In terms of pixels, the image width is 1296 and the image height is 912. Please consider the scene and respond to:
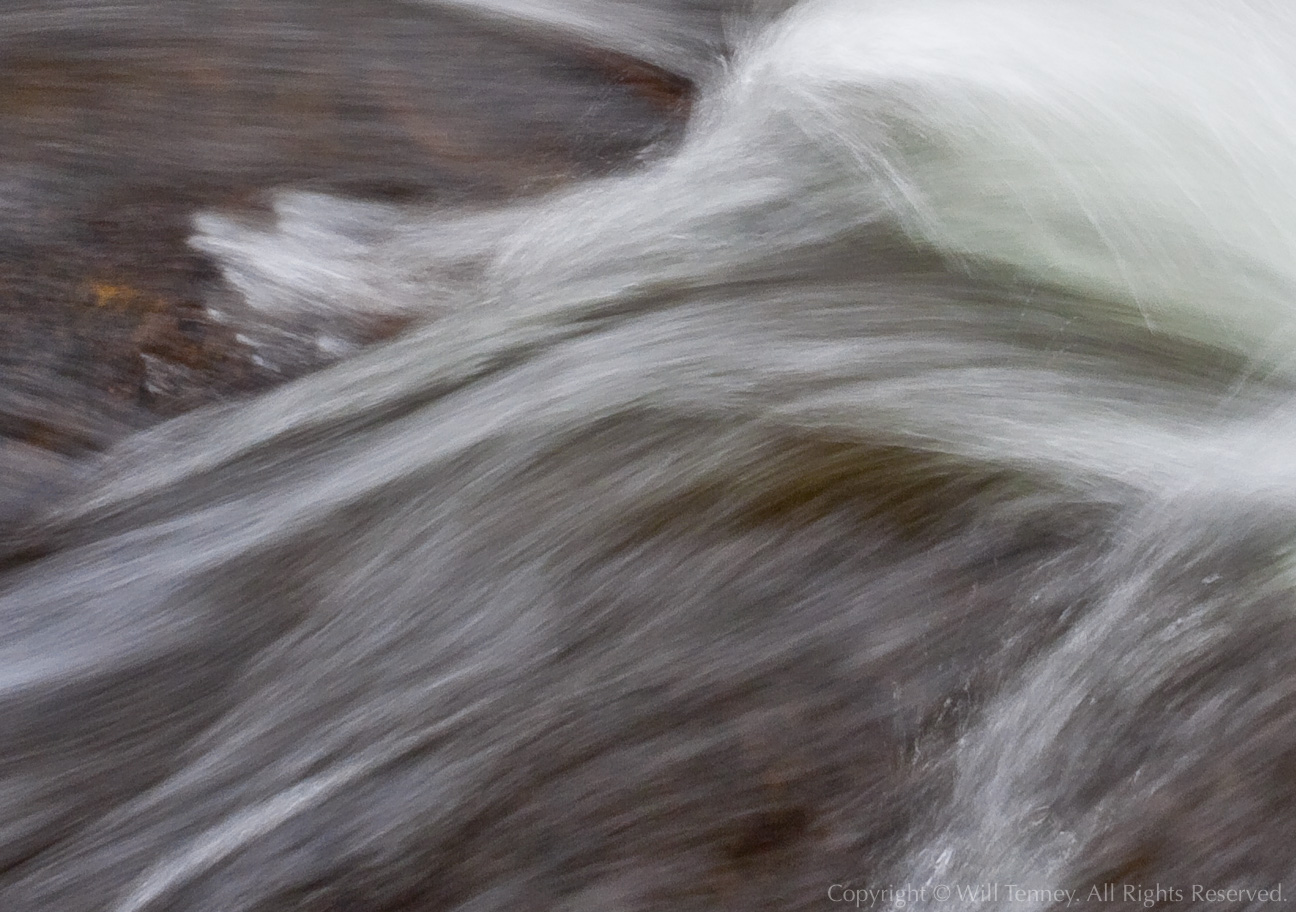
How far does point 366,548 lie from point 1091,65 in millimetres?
1248

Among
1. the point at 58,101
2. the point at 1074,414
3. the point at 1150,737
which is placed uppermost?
the point at 58,101

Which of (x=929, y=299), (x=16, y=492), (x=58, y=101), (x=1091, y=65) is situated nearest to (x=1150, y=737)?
(x=929, y=299)

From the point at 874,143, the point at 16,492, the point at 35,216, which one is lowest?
the point at 16,492

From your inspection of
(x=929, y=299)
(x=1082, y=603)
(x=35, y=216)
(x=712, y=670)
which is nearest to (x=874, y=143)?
(x=929, y=299)

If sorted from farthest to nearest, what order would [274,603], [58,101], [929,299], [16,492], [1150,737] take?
[58,101] → [929,299] → [16,492] → [274,603] → [1150,737]

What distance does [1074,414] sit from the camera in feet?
4.36

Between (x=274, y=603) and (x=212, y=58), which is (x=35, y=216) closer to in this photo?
(x=212, y=58)

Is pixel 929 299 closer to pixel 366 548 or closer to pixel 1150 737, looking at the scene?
pixel 1150 737

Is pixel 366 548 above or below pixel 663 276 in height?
below

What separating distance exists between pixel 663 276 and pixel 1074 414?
54cm

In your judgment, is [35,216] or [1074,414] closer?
[1074,414]

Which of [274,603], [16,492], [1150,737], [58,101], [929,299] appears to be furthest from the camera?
[58,101]

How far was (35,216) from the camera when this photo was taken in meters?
1.53

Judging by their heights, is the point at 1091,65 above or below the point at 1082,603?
above
